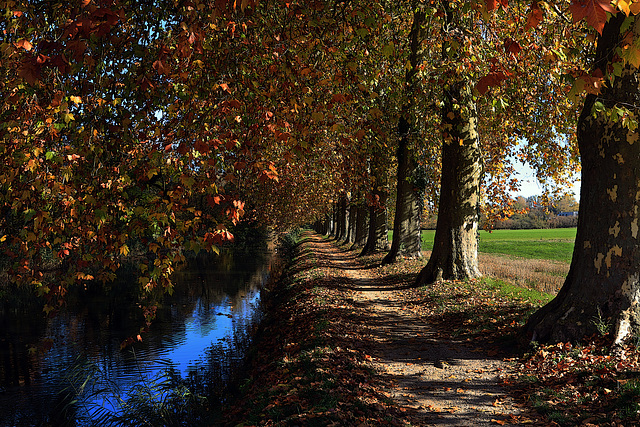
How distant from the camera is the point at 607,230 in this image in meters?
7.19

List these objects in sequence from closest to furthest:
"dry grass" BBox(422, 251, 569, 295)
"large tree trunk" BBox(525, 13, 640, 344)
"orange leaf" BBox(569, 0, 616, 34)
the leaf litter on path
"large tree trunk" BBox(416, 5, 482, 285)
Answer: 1. "orange leaf" BBox(569, 0, 616, 34)
2. the leaf litter on path
3. "large tree trunk" BBox(525, 13, 640, 344)
4. "large tree trunk" BBox(416, 5, 482, 285)
5. "dry grass" BBox(422, 251, 569, 295)

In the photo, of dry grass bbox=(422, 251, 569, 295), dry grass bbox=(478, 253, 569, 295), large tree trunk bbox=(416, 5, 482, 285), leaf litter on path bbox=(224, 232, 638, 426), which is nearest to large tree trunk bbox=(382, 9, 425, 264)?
dry grass bbox=(422, 251, 569, 295)

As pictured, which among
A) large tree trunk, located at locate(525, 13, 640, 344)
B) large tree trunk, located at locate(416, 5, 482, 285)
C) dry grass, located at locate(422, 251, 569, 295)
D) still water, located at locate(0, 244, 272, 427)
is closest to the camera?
large tree trunk, located at locate(525, 13, 640, 344)

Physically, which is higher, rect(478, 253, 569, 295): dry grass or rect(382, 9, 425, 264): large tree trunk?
→ rect(382, 9, 425, 264): large tree trunk

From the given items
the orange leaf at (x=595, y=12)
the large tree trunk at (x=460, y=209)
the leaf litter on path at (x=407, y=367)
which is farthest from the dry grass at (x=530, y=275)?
the orange leaf at (x=595, y=12)

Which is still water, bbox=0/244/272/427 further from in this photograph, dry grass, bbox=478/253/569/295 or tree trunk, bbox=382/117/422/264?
dry grass, bbox=478/253/569/295

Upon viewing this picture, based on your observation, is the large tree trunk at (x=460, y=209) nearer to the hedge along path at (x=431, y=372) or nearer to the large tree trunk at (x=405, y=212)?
the hedge along path at (x=431, y=372)

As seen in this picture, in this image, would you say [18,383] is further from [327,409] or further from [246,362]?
[327,409]

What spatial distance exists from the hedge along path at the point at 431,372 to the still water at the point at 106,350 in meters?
3.71

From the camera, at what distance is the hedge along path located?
18.8ft

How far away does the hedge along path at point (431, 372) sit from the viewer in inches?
225

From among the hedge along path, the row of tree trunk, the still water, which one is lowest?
the still water

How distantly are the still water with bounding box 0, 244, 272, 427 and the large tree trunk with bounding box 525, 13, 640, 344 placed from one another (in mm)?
6949

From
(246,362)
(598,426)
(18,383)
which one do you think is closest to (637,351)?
(598,426)
